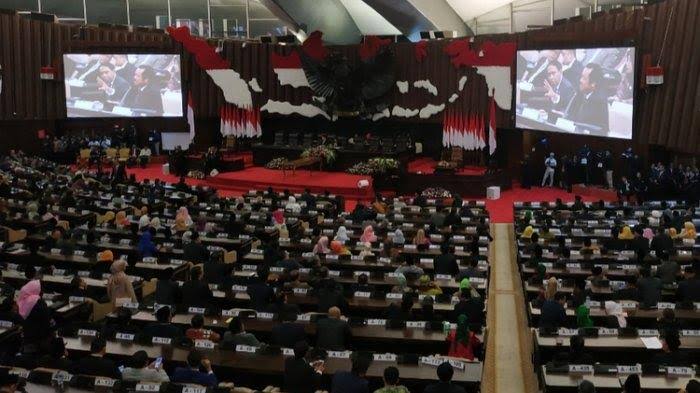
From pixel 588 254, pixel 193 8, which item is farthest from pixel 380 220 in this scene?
pixel 193 8

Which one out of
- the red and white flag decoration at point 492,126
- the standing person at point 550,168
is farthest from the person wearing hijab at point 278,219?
the red and white flag decoration at point 492,126

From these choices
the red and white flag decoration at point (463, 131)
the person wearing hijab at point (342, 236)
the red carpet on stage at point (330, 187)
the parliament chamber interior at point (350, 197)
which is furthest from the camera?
the red and white flag decoration at point (463, 131)

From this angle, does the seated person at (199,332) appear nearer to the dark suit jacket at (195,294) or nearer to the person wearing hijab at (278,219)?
the dark suit jacket at (195,294)

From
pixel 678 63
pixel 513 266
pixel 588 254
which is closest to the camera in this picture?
pixel 588 254

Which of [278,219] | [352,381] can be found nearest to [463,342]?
[352,381]

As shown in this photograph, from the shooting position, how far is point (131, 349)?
305 inches

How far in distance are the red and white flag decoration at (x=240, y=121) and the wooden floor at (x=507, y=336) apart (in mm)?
15223

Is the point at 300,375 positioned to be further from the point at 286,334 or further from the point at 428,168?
the point at 428,168

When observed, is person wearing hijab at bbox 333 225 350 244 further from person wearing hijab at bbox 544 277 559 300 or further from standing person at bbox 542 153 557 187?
standing person at bbox 542 153 557 187

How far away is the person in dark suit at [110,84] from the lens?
27.5 m

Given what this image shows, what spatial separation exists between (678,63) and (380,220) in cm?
870

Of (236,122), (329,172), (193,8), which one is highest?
(193,8)

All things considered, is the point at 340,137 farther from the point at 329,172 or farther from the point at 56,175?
Result: the point at 56,175

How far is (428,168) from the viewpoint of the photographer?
994 inches
